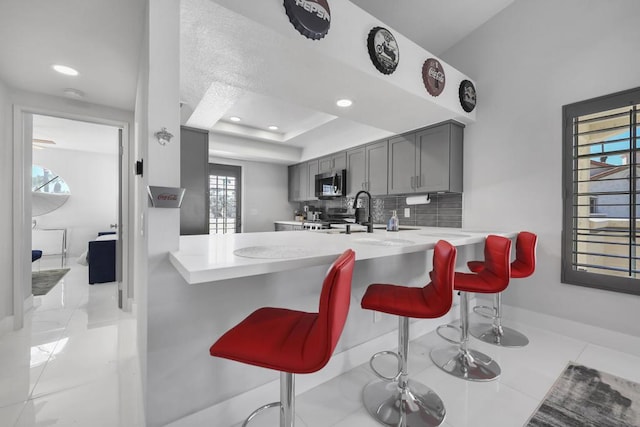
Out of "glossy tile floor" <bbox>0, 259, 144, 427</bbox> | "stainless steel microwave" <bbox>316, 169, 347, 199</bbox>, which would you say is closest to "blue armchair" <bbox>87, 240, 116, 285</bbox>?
"glossy tile floor" <bbox>0, 259, 144, 427</bbox>

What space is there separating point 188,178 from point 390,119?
230 centimetres

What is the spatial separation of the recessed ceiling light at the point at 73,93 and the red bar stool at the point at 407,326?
350 centimetres

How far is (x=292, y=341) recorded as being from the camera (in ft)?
3.18

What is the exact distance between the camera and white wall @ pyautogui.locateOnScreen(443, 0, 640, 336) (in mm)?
2189

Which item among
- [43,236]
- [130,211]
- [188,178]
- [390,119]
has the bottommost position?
[43,236]

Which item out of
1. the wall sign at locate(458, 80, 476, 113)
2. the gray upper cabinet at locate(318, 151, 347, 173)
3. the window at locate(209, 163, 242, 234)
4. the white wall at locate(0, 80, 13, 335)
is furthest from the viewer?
the window at locate(209, 163, 242, 234)

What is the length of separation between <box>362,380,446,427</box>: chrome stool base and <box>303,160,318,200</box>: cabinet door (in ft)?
12.7

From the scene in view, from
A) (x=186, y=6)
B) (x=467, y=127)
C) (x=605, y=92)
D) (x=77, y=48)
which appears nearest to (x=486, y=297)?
(x=467, y=127)

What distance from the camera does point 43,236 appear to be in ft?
19.8

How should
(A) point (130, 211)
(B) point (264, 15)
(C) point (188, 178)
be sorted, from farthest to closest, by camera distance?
(A) point (130, 211) → (C) point (188, 178) → (B) point (264, 15)

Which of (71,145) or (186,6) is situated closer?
(186,6)

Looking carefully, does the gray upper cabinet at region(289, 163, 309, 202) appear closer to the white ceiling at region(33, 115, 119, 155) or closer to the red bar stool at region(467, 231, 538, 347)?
the white ceiling at region(33, 115, 119, 155)

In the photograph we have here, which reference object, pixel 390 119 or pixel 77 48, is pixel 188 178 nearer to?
pixel 77 48

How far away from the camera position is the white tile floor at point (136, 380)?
1473mm
